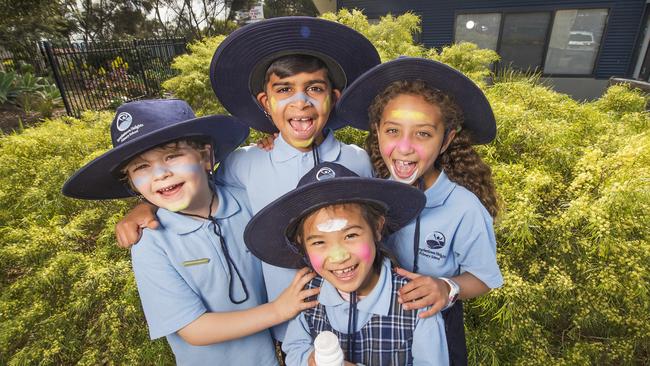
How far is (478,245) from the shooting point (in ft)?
4.91

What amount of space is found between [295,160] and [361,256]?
25.3 inches

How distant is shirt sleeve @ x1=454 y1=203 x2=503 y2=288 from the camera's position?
148cm

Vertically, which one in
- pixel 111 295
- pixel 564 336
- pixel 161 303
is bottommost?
pixel 564 336

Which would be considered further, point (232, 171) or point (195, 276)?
point (232, 171)

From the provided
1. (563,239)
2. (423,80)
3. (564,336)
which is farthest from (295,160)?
(564,336)

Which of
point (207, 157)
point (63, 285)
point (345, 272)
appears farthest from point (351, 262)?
point (63, 285)

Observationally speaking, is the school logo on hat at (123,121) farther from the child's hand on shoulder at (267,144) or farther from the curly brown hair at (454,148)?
the curly brown hair at (454,148)

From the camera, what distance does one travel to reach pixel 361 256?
4.18 feet

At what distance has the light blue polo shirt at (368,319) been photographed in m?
1.30

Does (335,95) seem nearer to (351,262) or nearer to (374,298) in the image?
(351,262)

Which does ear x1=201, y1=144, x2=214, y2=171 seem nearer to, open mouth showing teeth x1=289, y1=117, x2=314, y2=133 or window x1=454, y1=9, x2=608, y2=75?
open mouth showing teeth x1=289, y1=117, x2=314, y2=133

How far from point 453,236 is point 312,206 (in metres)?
0.69

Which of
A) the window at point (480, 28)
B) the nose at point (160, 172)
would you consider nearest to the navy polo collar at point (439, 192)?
the nose at point (160, 172)

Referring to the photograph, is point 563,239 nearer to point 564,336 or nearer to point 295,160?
point 564,336
